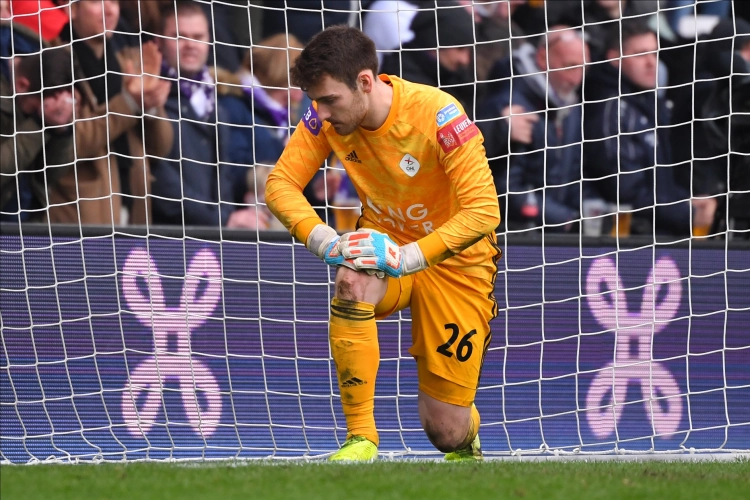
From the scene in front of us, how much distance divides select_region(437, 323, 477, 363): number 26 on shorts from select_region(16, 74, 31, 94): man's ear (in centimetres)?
290

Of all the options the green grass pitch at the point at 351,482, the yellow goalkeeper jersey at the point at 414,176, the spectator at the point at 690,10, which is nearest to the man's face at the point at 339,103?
the yellow goalkeeper jersey at the point at 414,176

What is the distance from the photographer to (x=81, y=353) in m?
5.54

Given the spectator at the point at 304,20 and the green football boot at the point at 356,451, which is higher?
the spectator at the point at 304,20

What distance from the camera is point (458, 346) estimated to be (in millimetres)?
4504

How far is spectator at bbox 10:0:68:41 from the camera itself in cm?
579

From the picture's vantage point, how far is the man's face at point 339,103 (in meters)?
3.97

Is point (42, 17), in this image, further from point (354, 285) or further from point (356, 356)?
point (356, 356)

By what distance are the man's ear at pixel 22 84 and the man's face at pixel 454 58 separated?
7.72ft

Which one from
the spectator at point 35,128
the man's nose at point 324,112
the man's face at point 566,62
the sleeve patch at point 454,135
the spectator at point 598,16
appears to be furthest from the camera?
the spectator at point 598,16

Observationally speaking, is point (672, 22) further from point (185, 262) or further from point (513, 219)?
point (185, 262)

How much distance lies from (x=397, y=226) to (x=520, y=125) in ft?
6.71

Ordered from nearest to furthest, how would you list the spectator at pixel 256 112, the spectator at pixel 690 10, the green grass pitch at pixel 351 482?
the green grass pitch at pixel 351 482, the spectator at pixel 256 112, the spectator at pixel 690 10

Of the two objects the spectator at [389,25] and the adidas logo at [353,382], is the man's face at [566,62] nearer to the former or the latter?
the spectator at [389,25]

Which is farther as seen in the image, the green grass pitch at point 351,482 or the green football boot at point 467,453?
the green football boot at point 467,453
